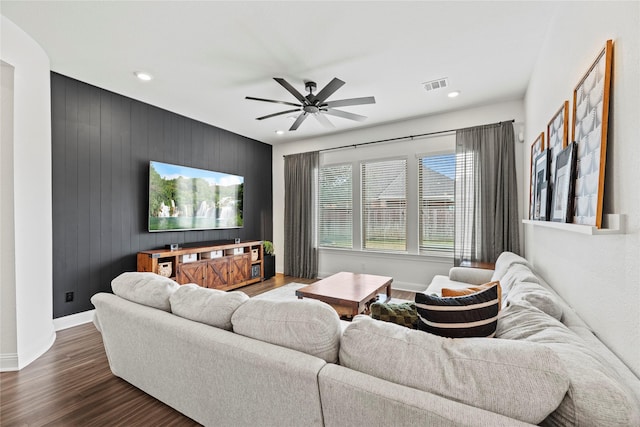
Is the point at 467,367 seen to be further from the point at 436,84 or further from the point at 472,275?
the point at 436,84

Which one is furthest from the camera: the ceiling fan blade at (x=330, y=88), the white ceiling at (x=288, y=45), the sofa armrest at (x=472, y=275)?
the sofa armrest at (x=472, y=275)

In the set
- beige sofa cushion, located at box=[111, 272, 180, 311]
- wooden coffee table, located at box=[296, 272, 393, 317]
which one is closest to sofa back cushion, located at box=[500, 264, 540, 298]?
wooden coffee table, located at box=[296, 272, 393, 317]

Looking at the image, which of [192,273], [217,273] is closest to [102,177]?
[192,273]

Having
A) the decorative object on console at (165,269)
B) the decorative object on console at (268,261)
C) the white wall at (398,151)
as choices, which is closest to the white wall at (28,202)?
the decorative object on console at (165,269)

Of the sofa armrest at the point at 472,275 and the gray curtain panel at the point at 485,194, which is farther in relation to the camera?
the gray curtain panel at the point at 485,194

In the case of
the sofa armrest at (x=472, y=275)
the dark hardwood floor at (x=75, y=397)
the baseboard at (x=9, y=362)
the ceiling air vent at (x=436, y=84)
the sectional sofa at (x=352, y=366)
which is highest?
the ceiling air vent at (x=436, y=84)

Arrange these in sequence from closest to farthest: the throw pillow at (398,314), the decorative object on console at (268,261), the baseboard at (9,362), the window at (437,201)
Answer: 1. the throw pillow at (398,314)
2. the baseboard at (9,362)
3. the window at (437,201)
4. the decorative object on console at (268,261)

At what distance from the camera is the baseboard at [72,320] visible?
291 cm

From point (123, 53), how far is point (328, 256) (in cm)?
411

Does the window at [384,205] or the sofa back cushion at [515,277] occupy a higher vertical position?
the window at [384,205]

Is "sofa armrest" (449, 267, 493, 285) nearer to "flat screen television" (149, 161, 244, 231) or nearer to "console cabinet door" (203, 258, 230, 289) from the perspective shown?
"console cabinet door" (203, 258, 230, 289)

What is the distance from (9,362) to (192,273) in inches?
72.5

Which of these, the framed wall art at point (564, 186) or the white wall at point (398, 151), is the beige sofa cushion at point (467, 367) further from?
the white wall at point (398, 151)

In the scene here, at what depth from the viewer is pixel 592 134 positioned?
120 cm
